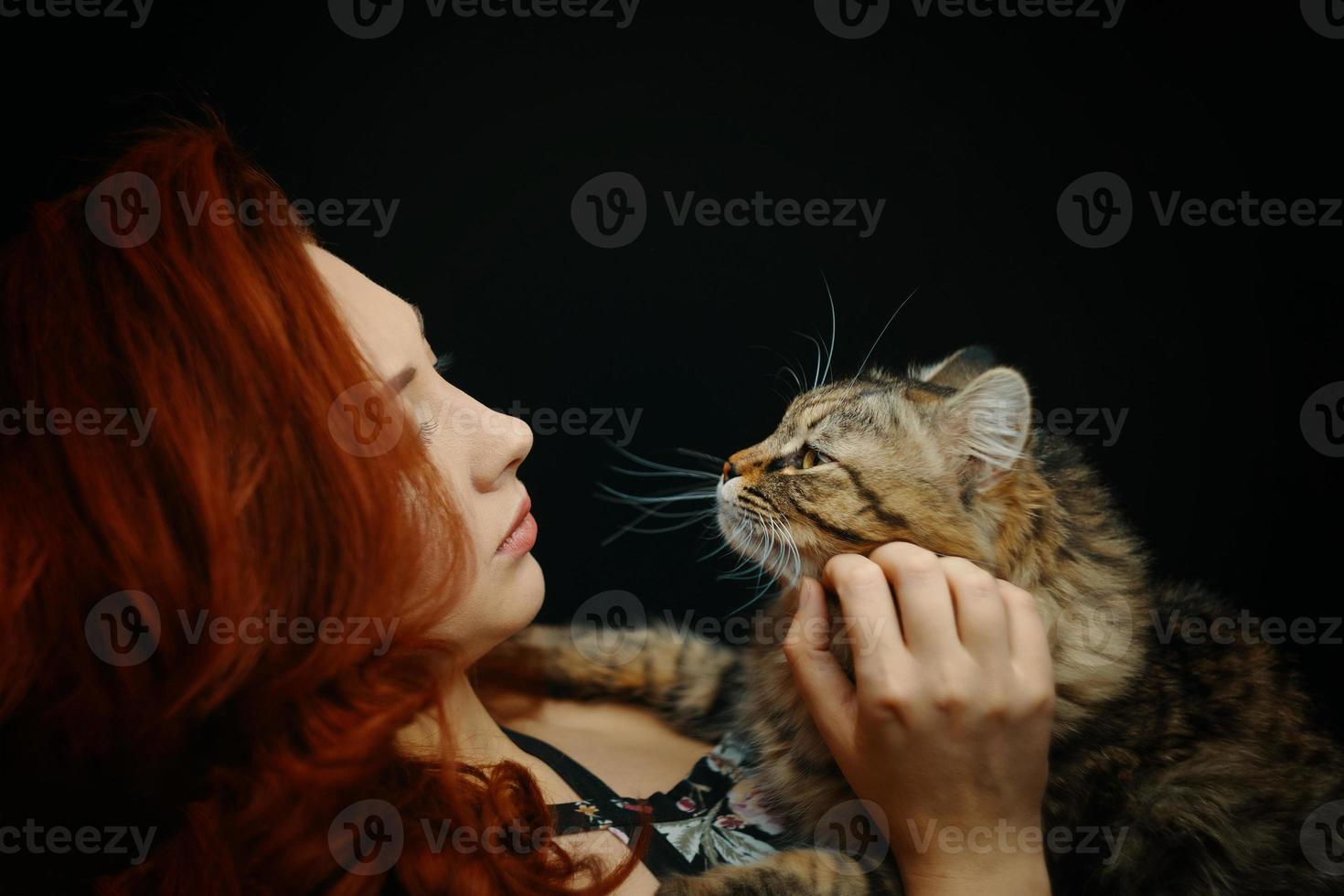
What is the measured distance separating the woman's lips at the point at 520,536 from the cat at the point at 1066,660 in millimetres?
294

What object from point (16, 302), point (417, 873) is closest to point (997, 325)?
point (417, 873)

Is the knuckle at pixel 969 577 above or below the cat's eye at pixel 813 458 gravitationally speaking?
below

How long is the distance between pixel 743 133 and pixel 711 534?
0.72 metres

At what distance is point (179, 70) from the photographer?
1.36m

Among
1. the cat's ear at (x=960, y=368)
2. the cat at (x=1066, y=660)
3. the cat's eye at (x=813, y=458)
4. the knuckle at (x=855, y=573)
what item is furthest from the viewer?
the cat's ear at (x=960, y=368)

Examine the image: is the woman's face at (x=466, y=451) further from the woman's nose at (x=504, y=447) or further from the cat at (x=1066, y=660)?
the cat at (x=1066, y=660)

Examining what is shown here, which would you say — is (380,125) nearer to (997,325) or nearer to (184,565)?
(184,565)

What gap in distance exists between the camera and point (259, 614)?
2.69 feet

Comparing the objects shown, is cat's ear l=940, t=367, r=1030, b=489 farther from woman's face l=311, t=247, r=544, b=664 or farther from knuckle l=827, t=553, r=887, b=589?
woman's face l=311, t=247, r=544, b=664

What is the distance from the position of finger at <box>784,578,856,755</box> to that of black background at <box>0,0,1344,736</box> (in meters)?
0.60

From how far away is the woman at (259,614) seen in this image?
0.81m

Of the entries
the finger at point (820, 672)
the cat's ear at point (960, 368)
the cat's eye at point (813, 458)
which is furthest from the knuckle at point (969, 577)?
the cat's ear at point (960, 368)

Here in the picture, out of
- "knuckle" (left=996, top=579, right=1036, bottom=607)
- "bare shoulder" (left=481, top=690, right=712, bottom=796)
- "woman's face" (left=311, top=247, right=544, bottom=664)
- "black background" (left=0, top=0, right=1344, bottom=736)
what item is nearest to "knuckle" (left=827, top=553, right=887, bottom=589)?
"knuckle" (left=996, top=579, right=1036, bottom=607)

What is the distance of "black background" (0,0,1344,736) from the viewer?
1.28m
